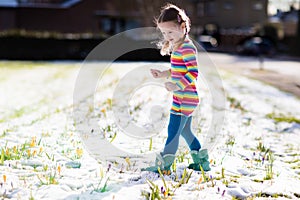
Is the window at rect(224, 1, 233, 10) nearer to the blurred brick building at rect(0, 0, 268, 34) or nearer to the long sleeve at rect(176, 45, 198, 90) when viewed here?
the blurred brick building at rect(0, 0, 268, 34)

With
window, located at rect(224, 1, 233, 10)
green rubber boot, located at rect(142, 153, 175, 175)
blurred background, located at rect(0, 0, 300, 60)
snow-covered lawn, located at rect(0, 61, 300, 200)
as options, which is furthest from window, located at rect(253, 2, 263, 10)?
green rubber boot, located at rect(142, 153, 175, 175)

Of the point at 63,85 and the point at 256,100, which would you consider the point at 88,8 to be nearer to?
the point at 63,85

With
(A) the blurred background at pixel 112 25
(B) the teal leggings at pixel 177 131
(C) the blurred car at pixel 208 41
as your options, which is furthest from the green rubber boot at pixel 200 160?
(C) the blurred car at pixel 208 41

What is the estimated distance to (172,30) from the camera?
3.83 m

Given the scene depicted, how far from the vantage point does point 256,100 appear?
1021 cm

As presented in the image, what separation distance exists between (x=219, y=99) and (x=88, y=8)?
29.6m

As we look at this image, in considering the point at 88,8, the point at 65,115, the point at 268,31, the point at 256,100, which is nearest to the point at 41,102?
the point at 65,115

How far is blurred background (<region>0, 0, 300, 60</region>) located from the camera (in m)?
25.9

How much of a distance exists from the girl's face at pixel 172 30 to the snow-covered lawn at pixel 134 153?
4.12 ft

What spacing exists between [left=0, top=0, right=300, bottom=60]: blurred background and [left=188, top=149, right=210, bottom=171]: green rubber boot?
53.6 ft

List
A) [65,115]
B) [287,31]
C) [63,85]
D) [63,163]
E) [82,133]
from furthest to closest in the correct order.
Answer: [287,31]
[63,85]
[65,115]
[82,133]
[63,163]

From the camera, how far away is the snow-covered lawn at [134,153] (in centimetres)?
358

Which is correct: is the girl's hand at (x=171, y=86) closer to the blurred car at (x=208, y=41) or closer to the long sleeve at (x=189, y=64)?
the long sleeve at (x=189, y=64)

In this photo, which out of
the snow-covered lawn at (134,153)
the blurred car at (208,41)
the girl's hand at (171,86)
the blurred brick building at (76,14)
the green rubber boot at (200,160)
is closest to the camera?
the snow-covered lawn at (134,153)
